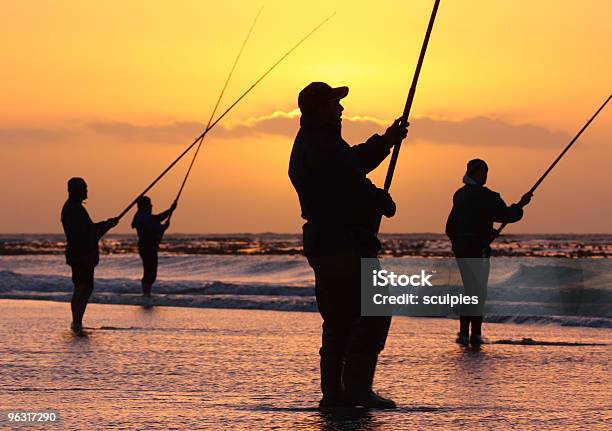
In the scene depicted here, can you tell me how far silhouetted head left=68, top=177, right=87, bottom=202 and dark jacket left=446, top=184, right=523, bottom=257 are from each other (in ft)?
12.1

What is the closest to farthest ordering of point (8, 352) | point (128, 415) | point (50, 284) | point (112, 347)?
point (128, 415), point (8, 352), point (112, 347), point (50, 284)

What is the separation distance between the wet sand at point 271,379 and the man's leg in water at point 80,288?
0.25 meters

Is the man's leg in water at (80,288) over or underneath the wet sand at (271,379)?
over

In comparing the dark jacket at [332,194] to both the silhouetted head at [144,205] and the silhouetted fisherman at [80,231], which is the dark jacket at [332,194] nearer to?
the silhouetted fisherman at [80,231]

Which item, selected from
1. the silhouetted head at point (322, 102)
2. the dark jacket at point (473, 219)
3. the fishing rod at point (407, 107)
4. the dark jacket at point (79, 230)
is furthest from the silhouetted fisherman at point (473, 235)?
the silhouetted head at point (322, 102)

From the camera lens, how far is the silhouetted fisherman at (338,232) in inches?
265

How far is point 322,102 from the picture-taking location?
684 centimetres

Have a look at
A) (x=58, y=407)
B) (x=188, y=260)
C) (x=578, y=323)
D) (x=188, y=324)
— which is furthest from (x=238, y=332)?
(x=188, y=260)

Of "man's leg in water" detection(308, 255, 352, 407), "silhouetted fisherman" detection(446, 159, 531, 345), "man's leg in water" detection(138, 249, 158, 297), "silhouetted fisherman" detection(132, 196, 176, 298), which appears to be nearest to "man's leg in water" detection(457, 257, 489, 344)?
"silhouetted fisherman" detection(446, 159, 531, 345)

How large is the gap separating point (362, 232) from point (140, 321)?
8.40 m

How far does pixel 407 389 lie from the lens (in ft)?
25.6

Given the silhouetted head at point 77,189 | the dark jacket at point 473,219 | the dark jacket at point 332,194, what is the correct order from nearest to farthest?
the dark jacket at point 332,194, the dark jacket at point 473,219, the silhouetted head at point 77,189

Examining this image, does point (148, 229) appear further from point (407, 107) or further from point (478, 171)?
point (407, 107)

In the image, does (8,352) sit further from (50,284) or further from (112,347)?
(50,284)
